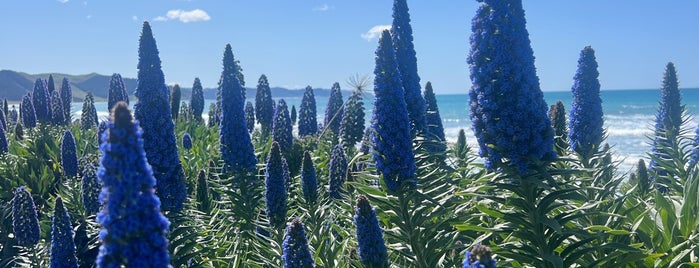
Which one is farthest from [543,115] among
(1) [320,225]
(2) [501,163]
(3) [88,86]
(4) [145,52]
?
(3) [88,86]

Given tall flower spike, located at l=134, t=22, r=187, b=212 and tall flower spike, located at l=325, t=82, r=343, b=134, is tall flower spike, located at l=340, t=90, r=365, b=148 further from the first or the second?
tall flower spike, located at l=134, t=22, r=187, b=212

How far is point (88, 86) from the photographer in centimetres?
18138

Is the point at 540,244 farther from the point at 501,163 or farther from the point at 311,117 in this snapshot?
the point at 311,117

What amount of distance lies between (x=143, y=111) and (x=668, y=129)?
8.37 m

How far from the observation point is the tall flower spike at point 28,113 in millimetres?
14125

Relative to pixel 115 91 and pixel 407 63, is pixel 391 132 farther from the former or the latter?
pixel 115 91

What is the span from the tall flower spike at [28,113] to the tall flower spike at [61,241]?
11283 millimetres

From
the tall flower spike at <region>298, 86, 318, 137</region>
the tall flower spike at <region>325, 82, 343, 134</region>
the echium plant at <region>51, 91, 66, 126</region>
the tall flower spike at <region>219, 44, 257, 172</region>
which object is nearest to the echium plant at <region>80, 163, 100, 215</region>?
the tall flower spike at <region>219, 44, 257, 172</region>

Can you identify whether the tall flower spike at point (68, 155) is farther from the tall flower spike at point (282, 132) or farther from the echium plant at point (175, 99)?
the echium plant at point (175, 99)

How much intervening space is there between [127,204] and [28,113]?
1413cm

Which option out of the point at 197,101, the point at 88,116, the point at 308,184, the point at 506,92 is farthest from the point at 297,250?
the point at 197,101

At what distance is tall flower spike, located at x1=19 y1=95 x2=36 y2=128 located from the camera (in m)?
14.1

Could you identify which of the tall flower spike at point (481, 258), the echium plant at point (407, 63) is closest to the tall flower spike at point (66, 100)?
the echium plant at point (407, 63)

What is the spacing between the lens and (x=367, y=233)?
13.8 ft
